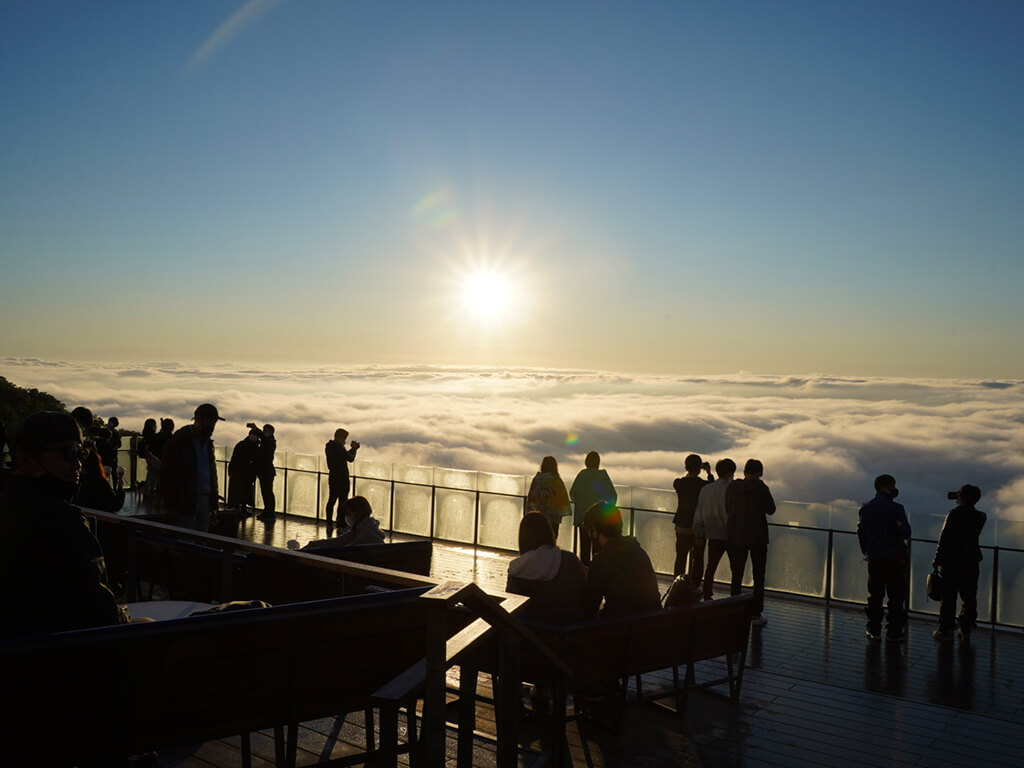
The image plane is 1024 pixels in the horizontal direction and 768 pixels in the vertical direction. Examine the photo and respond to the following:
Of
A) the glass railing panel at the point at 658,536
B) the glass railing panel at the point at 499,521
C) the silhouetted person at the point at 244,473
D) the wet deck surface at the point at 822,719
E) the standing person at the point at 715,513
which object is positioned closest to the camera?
the wet deck surface at the point at 822,719

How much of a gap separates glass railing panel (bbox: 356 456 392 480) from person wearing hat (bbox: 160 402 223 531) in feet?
30.1

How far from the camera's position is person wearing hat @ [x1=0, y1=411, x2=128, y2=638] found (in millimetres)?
3174

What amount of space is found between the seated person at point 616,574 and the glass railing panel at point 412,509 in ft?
34.2

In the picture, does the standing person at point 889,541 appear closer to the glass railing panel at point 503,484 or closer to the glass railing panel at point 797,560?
the glass railing panel at point 797,560

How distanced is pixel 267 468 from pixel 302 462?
1.36 metres

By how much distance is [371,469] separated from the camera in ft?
59.1

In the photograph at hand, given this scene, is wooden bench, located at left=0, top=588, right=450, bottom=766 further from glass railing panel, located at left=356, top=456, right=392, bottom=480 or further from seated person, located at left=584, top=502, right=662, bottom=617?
glass railing panel, located at left=356, top=456, right=392, bottom=480

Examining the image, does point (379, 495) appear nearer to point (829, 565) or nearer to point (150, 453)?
point (150, 453)

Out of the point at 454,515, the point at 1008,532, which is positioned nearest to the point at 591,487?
the point at 454,515

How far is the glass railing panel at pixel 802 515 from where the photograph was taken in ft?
40.1

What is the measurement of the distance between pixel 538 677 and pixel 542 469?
611cm

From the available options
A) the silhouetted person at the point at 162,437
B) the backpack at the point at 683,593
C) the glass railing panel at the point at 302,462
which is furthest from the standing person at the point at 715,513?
the glass railing panel at the point at 302,462

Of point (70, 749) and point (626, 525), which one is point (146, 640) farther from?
point (626, 525)

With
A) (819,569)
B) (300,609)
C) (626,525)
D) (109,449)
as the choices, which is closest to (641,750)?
(300,609)
